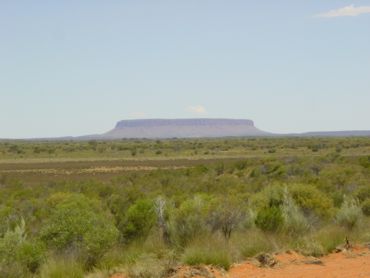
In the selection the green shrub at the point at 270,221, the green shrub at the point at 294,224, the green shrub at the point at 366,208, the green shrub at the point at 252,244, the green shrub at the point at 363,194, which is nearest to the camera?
the green shrub at the point at 252,244

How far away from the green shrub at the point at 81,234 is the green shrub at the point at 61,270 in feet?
2.58

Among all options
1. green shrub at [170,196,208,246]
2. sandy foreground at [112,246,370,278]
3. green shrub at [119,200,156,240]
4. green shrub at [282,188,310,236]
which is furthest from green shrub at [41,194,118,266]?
green shrub at [282,188,310,236]

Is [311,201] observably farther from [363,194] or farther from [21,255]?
[21,255]

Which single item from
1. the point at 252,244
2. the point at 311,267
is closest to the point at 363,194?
the point at 252,244

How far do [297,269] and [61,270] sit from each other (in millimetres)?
4633

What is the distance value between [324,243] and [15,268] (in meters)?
6.97

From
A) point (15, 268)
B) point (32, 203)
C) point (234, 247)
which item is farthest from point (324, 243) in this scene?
point (32, 203)

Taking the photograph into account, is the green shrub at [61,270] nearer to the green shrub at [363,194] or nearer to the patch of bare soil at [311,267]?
the patch of bare soil at [311,267]

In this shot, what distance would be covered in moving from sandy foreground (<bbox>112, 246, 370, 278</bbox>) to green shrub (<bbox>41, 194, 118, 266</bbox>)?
1240mm

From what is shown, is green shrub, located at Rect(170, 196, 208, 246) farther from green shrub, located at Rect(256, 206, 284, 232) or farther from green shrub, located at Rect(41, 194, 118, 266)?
green shrub, located at Rect(41, 194, 118, 266)

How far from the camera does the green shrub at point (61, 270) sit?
10.5 m

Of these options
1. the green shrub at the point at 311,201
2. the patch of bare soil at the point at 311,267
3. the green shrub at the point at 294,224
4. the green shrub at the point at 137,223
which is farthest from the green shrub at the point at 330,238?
the green shrub at the point at 137,223

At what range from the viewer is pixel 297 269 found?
36.5 ft

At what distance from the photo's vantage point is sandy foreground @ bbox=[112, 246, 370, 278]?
34.5ft
